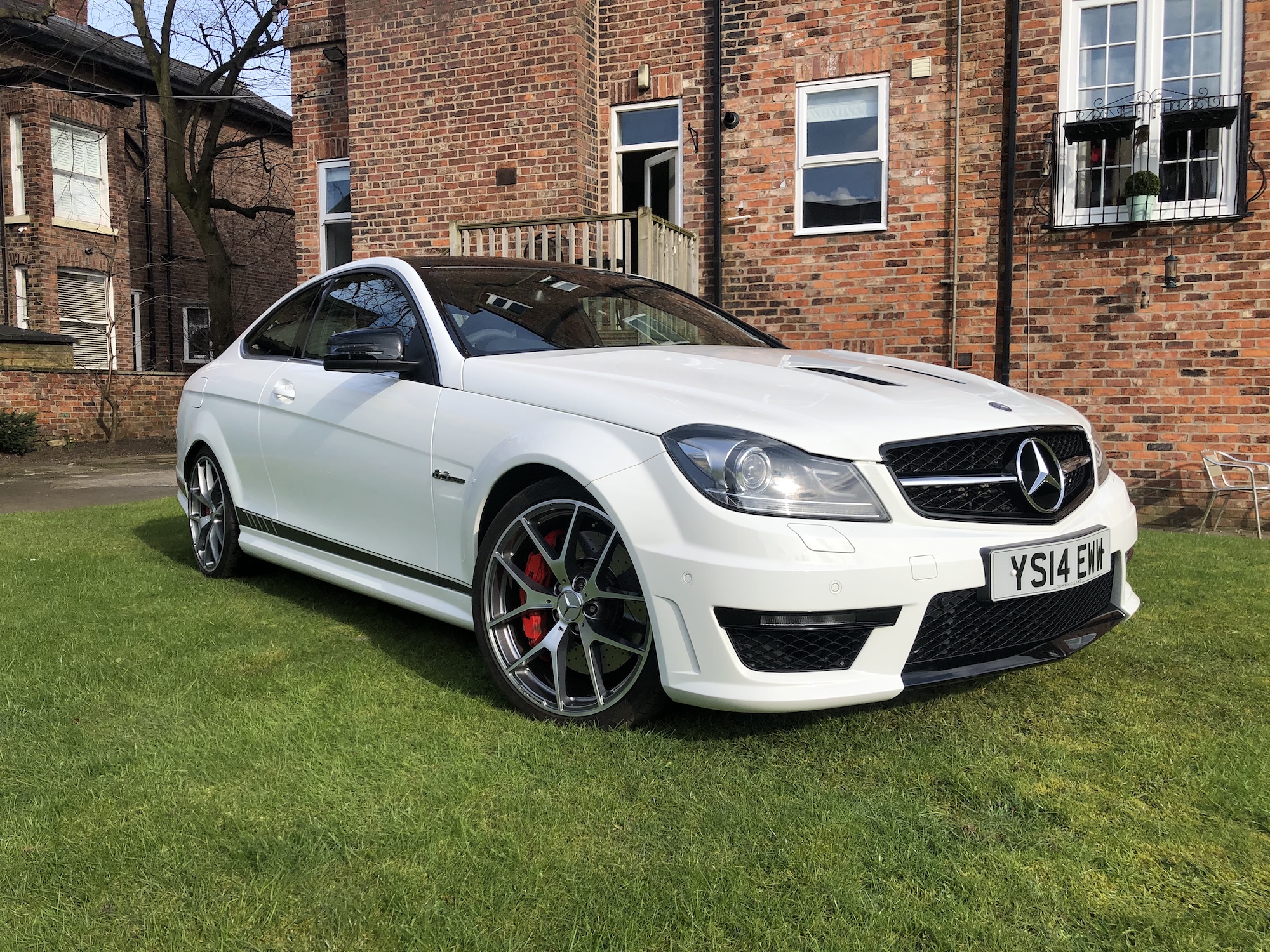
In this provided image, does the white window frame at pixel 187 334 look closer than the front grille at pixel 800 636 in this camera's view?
No

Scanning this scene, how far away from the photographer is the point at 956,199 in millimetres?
9062

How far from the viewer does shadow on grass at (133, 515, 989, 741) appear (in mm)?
2943

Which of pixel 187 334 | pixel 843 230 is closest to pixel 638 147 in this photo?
pixel 843 230

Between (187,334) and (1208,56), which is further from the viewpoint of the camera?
(187,334)

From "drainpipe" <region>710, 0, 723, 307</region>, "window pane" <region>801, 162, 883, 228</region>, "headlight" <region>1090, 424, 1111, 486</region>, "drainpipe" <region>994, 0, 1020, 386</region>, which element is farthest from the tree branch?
"headlight" <region>1090, 424, 1111, 486</region>

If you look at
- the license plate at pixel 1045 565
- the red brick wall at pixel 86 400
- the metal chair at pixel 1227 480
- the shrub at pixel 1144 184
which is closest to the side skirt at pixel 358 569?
the license plate at pixel 1045 565

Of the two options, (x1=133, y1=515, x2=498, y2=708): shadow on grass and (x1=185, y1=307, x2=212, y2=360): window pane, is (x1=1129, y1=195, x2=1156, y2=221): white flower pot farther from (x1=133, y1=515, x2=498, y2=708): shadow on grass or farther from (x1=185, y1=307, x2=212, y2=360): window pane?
(x1=185, y1=307, x2=212, y2=360): window pane

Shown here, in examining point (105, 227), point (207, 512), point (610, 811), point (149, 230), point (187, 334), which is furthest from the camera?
point (187, 334)

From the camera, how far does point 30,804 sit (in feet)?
8.03

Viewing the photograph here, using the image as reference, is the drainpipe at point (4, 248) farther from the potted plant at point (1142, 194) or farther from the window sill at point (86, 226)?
the potted plant at point (1142, 194)

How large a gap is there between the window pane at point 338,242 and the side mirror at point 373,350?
9333 millimetres

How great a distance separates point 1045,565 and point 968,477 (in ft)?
1.06

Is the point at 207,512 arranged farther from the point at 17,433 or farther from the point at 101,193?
the point at 101,193

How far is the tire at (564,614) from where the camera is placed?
2787mm
